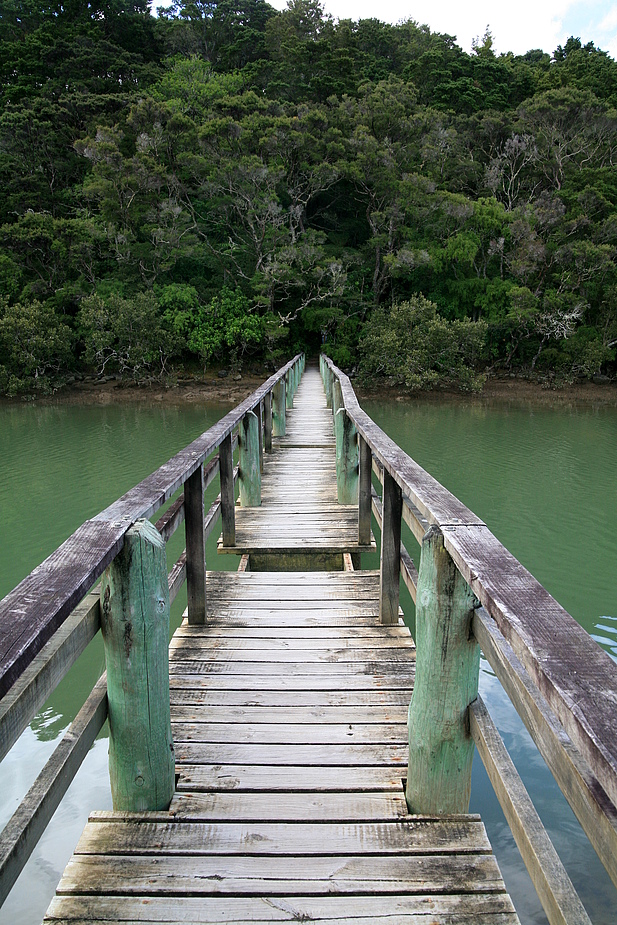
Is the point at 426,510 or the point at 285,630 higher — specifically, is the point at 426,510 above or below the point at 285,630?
above

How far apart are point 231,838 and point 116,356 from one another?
22.6 metres

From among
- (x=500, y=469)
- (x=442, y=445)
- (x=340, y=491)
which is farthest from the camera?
(x=442, y=445)

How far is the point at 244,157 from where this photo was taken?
22000 millimetres

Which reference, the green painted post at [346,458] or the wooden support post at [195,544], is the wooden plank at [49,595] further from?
the green painted post at [346,458]

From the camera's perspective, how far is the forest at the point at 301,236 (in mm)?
22297

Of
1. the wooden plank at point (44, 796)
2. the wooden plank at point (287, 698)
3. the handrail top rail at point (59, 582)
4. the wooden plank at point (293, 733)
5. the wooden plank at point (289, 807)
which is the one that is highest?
the handrail top rail at point (59, 582)

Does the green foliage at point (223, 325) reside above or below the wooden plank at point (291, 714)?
above

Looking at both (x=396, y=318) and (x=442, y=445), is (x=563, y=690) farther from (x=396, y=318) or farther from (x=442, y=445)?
(x=396, y=318)

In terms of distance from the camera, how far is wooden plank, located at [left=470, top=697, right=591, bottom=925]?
1292mm

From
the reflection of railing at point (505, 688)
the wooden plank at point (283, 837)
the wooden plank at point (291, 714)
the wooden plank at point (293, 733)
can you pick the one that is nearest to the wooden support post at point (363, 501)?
the reflection of railing at point (505, 688)

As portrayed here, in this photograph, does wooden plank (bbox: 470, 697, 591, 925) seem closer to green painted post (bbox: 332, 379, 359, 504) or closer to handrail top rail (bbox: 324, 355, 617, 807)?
handrail top rail (bbox: 324, 355, 617, 807)

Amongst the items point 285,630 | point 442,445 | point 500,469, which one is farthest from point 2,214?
point 285,630

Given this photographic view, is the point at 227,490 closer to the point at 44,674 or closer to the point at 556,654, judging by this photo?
the point at 44,674

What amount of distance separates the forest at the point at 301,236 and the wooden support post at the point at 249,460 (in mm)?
16516
